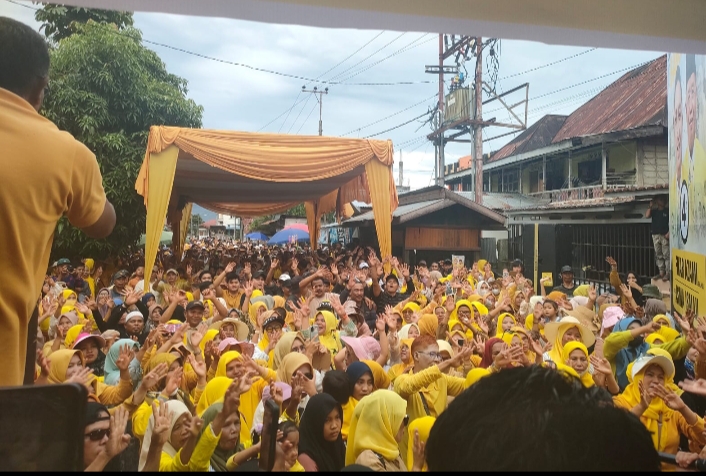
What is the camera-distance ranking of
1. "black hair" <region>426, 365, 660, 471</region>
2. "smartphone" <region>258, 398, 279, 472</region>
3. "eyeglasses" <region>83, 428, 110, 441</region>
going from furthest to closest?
"eyeglasses" <region>83, 428, 110, 441</region> → "smartphone" <region>258, 398, 279, 472</region> → "black hair" <region>426, 365, 660, 471</region>

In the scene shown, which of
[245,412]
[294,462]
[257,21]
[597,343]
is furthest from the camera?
[597,343]

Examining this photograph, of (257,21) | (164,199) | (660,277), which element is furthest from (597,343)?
(164,199)

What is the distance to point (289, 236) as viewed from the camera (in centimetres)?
2027

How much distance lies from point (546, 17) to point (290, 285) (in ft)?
17.1

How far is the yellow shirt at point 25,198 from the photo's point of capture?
1050 mm

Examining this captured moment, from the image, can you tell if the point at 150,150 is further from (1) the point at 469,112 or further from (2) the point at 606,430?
(1) the point at 469,112

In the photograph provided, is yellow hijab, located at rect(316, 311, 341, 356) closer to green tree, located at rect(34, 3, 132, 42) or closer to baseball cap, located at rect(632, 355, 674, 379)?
baseball cap, located at rect(632, 355, 674, 379)

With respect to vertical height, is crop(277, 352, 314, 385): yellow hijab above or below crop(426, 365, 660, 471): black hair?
below

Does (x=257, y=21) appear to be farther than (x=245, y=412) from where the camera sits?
No

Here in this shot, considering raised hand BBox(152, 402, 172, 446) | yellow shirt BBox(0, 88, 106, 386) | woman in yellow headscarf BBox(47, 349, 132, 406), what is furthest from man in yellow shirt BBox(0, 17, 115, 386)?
woman in yellow headscarf BBox(47, 349, 132, 406)

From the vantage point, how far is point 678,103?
4.62m

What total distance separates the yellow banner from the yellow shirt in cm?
379

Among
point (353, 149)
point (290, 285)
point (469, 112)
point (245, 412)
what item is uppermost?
point (469, 112)

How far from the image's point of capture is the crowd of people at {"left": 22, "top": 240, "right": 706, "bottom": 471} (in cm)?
200
